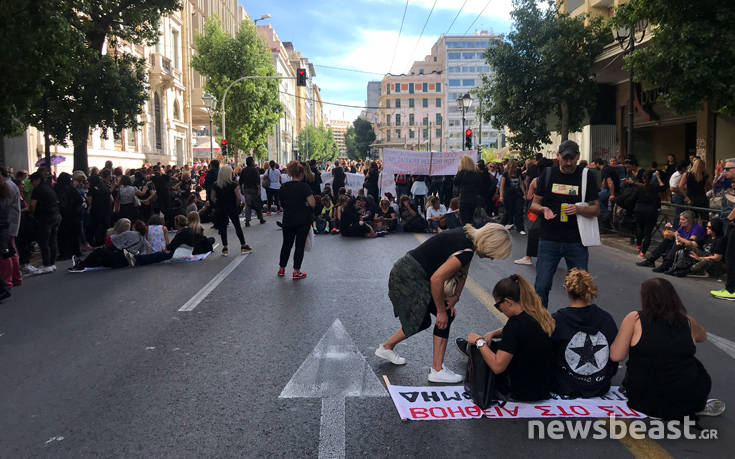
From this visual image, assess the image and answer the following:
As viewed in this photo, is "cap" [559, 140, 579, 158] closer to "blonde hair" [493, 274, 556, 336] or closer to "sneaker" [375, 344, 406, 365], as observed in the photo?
"blonde hair" [493, 274, 556, 336]

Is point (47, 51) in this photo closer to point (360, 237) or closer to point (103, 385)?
point (360, 237)

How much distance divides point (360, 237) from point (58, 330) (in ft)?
31.4

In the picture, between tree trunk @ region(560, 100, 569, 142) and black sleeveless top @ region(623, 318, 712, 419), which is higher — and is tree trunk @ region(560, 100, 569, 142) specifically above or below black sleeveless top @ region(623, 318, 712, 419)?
above

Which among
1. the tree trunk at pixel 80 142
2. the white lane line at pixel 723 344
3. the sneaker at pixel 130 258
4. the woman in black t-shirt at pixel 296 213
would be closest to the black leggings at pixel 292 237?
the woman in black t-shirt at pixel 296 213

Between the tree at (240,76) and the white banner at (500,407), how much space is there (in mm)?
48200

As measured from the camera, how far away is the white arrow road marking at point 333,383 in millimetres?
3887

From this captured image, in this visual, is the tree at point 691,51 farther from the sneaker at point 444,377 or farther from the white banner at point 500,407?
the sneaker at point 444,377

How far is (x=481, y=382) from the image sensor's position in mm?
4246

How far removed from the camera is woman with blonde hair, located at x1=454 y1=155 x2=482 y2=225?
44.6ft

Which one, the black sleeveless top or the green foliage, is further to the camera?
the green foliage

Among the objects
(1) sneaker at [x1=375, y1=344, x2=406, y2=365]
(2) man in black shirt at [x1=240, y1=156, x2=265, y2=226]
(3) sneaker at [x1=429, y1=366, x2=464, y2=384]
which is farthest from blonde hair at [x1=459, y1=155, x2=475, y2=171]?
(3) sneaker at [x1=429, y1=366, x2=464, y2=384]

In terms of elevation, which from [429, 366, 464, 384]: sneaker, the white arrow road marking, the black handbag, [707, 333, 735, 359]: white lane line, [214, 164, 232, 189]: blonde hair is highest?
[214, 164, 232, 189]: blonde hair

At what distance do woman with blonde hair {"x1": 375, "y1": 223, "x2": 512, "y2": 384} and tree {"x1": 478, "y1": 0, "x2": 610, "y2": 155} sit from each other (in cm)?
1762

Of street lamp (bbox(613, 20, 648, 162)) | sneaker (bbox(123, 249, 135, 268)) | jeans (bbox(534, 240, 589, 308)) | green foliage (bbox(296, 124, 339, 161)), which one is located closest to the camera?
jeans (bbox(534, 240, 589, 308))
